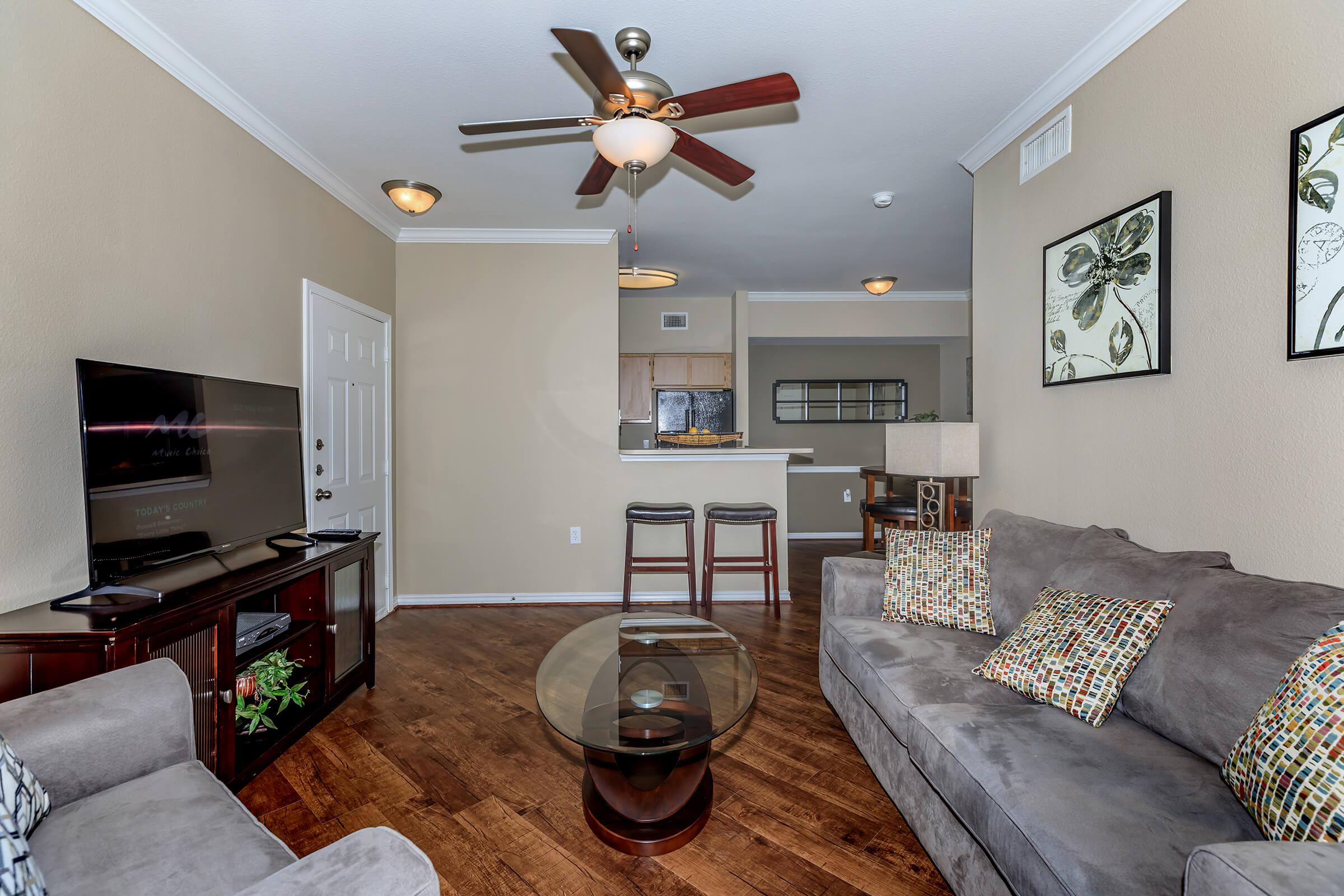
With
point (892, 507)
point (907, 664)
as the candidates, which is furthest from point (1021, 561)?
point (892, 507)

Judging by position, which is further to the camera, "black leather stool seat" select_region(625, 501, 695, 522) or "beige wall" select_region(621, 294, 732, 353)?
"beige wall" select_region(621, 294, 732, 353)

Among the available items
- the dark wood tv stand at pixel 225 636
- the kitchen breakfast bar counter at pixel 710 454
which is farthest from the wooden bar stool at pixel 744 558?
the dark wood tv stand at pixel 225 636

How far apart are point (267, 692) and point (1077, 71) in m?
3.78

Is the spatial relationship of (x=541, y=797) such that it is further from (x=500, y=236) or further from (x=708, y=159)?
(x=500, y=236)

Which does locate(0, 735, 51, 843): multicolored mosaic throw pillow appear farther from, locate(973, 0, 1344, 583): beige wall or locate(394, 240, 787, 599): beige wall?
locate(394, 240, 787, 599): beige wall

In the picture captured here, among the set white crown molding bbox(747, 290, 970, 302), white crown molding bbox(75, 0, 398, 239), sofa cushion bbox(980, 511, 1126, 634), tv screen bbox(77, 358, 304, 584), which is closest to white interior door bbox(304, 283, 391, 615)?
white crown molding bbox(75, 0, 398, 239)

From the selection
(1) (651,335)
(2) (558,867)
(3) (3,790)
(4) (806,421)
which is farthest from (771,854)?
(4) (806,421)

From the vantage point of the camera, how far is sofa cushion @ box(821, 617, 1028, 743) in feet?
Result: 5.90

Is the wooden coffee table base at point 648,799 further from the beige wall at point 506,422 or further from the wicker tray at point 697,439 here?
the wicker tray at point 697,439

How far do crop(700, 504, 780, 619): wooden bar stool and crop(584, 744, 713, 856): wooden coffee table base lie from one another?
2.24 metres

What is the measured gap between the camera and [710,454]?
456 cm

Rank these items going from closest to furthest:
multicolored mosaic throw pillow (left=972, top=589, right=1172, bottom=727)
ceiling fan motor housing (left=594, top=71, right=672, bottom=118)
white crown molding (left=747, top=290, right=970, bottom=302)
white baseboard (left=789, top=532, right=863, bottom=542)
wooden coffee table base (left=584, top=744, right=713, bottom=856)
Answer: multicolored mosaic throw pillow (left=972, top=589, right=1172, bottom=727) < wooden coffee table base (left=584, top=744, right=713, bottom=856) < ceiling fan motor housing (left=594, top=71, right=672, bottom=118) < white crown molding (left=747, top=290, right=970, bottom=302) < white baseboard (left=789, top=532, right=863, bottom=542)

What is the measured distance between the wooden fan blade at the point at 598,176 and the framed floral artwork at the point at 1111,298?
1.57 metres

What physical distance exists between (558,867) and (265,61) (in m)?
2.90
